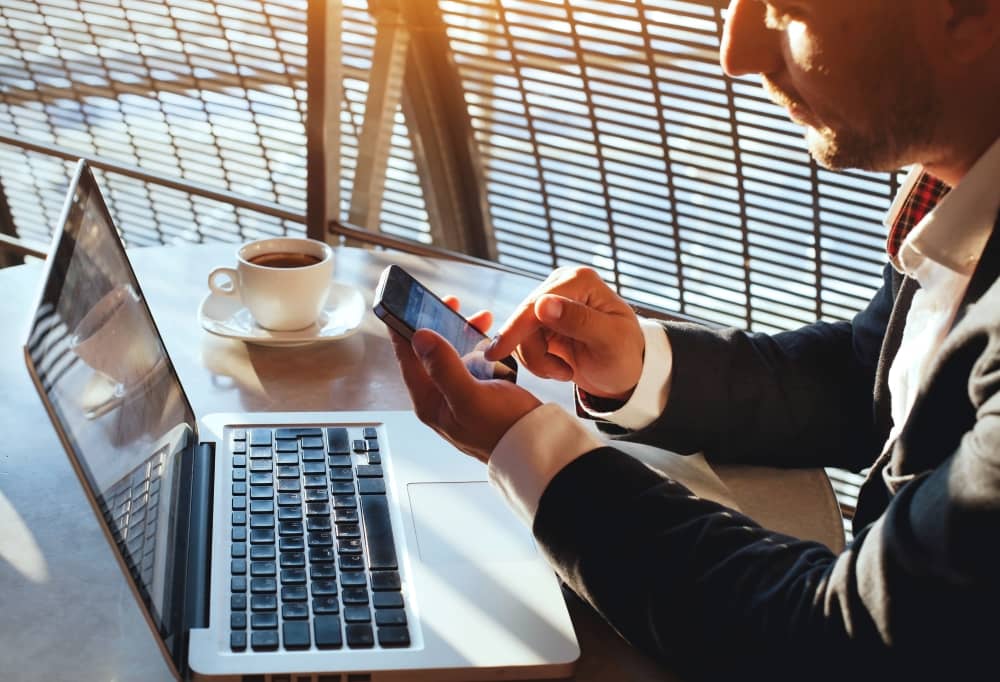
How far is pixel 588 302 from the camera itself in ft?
4.08

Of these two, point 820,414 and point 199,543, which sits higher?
point 199,543

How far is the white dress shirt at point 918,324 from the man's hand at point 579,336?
7.3 inches

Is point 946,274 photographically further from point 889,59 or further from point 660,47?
point 660,47

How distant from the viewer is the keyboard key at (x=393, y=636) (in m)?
0.82

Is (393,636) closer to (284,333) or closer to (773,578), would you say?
(773,578)

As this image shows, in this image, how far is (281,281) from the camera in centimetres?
134

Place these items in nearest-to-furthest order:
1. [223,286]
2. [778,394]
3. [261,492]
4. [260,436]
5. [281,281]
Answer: [261,492]
[260,436]
[778,394]
[281,281]
[223,286]

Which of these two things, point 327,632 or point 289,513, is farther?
point 289,513

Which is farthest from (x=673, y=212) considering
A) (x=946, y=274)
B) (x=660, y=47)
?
(x=946, y=274)

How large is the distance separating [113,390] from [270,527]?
0.19 metres

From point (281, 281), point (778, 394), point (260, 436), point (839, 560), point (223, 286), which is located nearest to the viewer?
point (839, 560)

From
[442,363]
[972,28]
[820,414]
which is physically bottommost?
[820,414]

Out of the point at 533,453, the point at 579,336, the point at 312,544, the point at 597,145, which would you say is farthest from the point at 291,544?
the point at 597,145

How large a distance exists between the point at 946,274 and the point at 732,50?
306 millimetres
